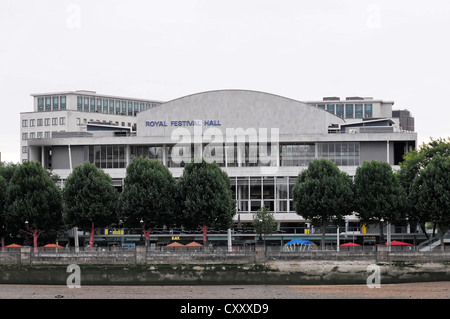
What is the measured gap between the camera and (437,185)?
120250mm

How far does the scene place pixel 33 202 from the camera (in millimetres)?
124938

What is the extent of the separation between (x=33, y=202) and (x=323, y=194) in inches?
1508

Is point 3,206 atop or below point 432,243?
atop

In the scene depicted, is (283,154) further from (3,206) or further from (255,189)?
(3,206)

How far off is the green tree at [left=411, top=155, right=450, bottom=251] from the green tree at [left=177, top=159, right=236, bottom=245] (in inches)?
980

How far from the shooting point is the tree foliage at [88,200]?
124 metres

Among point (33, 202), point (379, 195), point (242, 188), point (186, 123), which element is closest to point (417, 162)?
point (379, 195)

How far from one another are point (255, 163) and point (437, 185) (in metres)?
35.1

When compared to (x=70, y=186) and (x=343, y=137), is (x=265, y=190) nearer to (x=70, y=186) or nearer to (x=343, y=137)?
(x=343, y=137)

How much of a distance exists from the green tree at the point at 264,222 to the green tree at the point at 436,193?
23048mm

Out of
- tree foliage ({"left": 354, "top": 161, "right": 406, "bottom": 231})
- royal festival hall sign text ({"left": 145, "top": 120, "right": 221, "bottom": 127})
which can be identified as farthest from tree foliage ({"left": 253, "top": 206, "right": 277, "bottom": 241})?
royal festival hall sign text ({"left": 145, "top": 120, "right": 221, "bottom": 127})

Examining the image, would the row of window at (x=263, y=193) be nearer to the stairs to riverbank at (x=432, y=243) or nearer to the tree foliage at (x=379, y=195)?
the tree foliage at (x=379, y=195)
